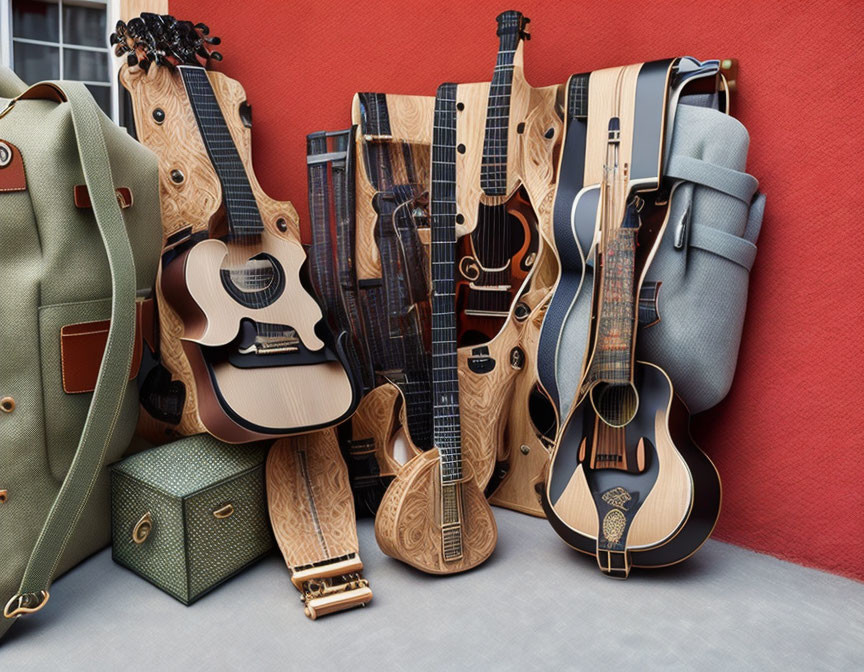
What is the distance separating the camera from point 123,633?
147 cm

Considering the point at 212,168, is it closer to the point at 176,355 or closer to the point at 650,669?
the point at 176,355

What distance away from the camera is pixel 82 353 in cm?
155

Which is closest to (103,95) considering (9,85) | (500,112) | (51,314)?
(9,85)

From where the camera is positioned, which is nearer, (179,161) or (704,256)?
(704,256)

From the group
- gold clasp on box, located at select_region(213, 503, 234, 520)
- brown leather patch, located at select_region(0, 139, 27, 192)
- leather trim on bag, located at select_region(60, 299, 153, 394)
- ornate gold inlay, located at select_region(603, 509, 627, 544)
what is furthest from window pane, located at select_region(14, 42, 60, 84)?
ornate gold inlay, located at select_region(603, 509, 627, 544)

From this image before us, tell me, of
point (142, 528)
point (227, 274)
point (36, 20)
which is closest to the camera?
point (142, 528)

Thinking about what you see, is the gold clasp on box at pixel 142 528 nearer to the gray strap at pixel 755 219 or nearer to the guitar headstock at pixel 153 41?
the guitar headstock at pixel 153 41

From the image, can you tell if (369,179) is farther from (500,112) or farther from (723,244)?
(723,244)

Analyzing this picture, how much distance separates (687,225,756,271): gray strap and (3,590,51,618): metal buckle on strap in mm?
1594

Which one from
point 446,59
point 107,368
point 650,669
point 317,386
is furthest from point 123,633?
point 446,59

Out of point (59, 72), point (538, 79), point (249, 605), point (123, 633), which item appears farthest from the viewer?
point (59, 72)

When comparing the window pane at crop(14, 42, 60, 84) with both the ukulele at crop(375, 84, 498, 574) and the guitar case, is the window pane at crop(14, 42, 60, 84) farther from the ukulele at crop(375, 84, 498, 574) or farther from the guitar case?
the guitar case

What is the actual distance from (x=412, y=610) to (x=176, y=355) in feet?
2.96

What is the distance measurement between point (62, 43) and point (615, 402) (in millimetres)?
2222
